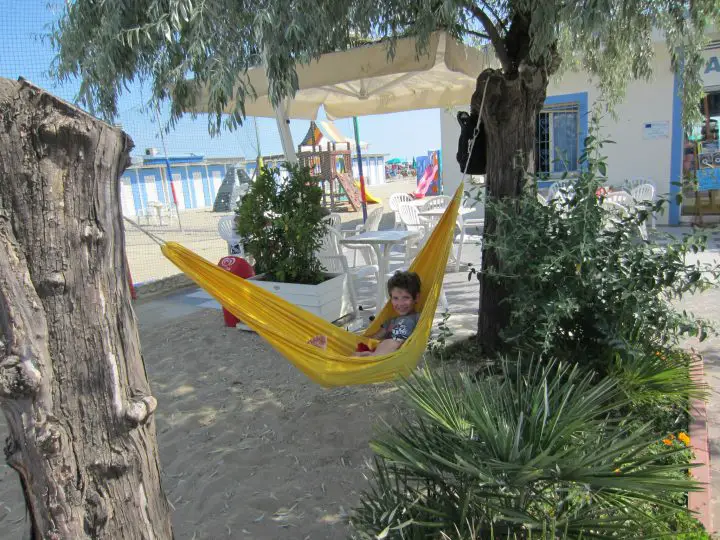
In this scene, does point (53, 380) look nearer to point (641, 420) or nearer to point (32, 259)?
point (32, 259)

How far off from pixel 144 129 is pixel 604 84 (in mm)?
4429

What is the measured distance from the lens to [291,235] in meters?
3.60

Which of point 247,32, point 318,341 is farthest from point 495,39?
point 318,341

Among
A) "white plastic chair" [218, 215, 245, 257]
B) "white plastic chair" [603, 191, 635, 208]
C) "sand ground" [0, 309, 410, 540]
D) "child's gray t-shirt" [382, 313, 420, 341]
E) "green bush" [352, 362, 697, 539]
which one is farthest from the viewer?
"white plastic chair" [603, 191, 635, 208]

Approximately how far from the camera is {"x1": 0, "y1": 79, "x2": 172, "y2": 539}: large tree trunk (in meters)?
0.94

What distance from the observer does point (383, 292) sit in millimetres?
3863

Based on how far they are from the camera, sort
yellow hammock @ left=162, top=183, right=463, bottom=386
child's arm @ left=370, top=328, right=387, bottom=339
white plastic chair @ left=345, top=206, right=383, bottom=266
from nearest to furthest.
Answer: yellow hammock @ left=162, top=183, right=463, bottom=386 → child's arm @ left=370, top=328, right=387, bottom=339 → white plastic chair @ left=345, top=206, right=383, bottom=266

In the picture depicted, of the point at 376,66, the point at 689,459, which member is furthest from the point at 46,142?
the point at 376,66

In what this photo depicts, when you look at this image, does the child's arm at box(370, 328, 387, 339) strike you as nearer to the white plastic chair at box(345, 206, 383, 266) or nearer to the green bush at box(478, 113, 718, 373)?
the green bush at box(478, 113, 718, 373)

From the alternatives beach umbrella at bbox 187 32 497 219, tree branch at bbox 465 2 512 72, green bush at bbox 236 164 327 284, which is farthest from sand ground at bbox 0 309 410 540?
tree branch at bbox 465 2 512 72

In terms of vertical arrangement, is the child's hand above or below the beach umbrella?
below

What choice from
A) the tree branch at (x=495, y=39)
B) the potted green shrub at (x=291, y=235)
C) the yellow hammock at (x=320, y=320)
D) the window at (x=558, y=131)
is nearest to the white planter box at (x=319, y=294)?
the potted green shrub at (x=291, y=235)

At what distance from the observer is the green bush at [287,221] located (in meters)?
3.61

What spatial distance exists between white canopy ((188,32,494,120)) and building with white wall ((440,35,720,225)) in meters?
2.46
